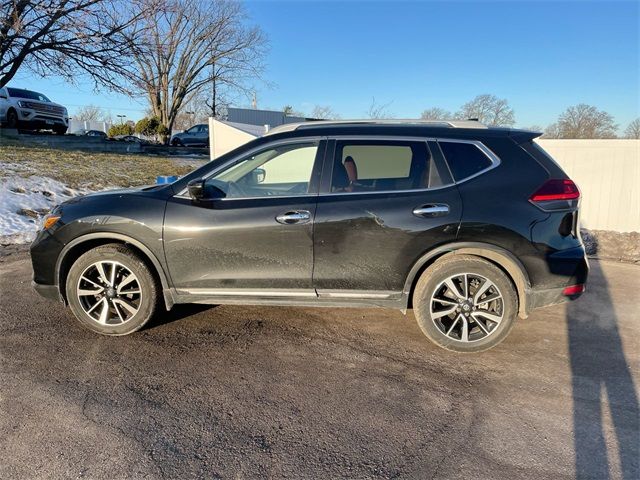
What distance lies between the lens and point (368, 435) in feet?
7.86

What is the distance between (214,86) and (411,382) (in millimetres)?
37962

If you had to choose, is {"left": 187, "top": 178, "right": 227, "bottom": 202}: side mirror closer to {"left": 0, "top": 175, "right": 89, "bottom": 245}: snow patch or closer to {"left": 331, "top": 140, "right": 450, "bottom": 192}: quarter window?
{"left": 331, "top": 140, "right": 450, "bottom": 192}: quarter window

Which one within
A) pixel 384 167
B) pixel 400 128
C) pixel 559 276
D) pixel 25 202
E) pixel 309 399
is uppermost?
pixel 400 128

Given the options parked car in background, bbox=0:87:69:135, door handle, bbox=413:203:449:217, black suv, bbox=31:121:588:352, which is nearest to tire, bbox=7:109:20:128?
parked car in background, bbox=0:87:69:135

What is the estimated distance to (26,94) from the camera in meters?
16.4

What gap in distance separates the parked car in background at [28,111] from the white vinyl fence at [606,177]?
18.3 metres

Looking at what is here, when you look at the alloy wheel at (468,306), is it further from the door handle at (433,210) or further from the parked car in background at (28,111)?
the parked car in background at (28,111)

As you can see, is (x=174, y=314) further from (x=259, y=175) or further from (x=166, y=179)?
(x=259, y=175)

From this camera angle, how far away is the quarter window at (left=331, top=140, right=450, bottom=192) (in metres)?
3.35

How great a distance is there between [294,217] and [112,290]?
5.81 feet

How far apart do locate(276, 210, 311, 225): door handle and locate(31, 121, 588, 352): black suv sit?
1 cm

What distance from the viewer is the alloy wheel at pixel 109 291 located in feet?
11.6

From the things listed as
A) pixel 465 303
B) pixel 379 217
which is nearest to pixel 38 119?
pixel 379 217

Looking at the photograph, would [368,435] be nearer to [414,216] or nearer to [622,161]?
[414,216]
